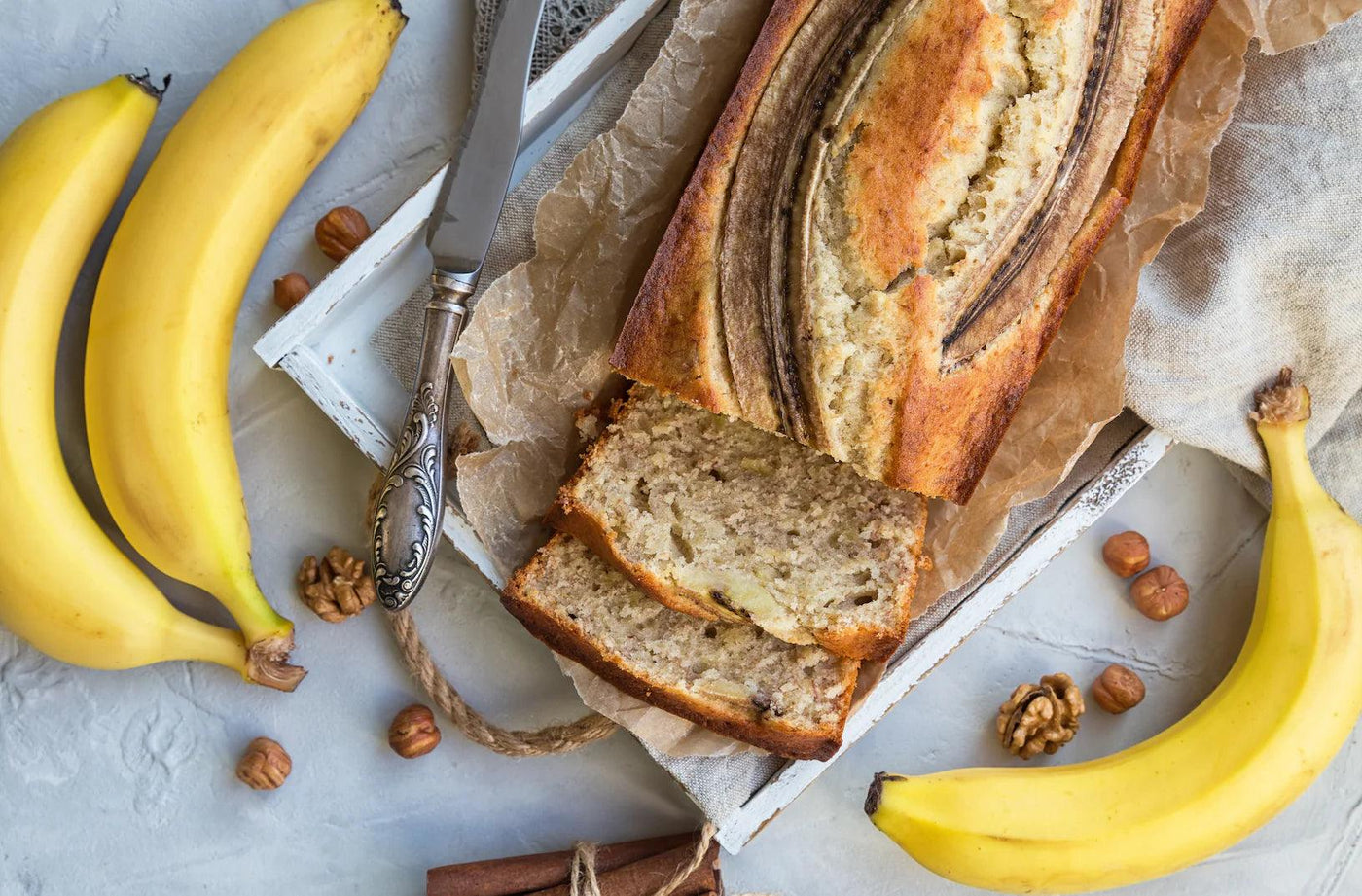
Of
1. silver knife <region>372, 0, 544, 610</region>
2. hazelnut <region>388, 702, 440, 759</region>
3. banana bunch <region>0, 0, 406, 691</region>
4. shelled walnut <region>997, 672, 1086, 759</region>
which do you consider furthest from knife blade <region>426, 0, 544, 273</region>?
shelled walnut <region>997, 672, 1086, 759</region>

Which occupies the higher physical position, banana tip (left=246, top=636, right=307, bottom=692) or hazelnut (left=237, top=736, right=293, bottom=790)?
banana tip (left=246, top=636, right=307, bottom=692)

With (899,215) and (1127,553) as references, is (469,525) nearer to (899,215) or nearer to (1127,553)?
(899,215)

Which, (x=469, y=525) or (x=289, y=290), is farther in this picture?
(x=289, y=290)

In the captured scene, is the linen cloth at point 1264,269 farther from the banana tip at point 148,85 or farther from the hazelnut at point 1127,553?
the banana tip at point 148,85

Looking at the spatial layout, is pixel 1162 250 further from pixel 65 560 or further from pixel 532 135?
pixel 65 560

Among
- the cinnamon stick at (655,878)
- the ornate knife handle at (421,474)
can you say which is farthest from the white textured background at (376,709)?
the ornate knife handle at (421,474)

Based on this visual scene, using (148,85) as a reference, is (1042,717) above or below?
below

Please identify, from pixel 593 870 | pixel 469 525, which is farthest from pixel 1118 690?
pixel 469 525

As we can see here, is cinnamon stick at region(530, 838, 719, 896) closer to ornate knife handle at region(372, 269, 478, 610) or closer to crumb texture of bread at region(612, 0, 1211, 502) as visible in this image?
ornate knife handle at region(372, 269, 478, 610)
